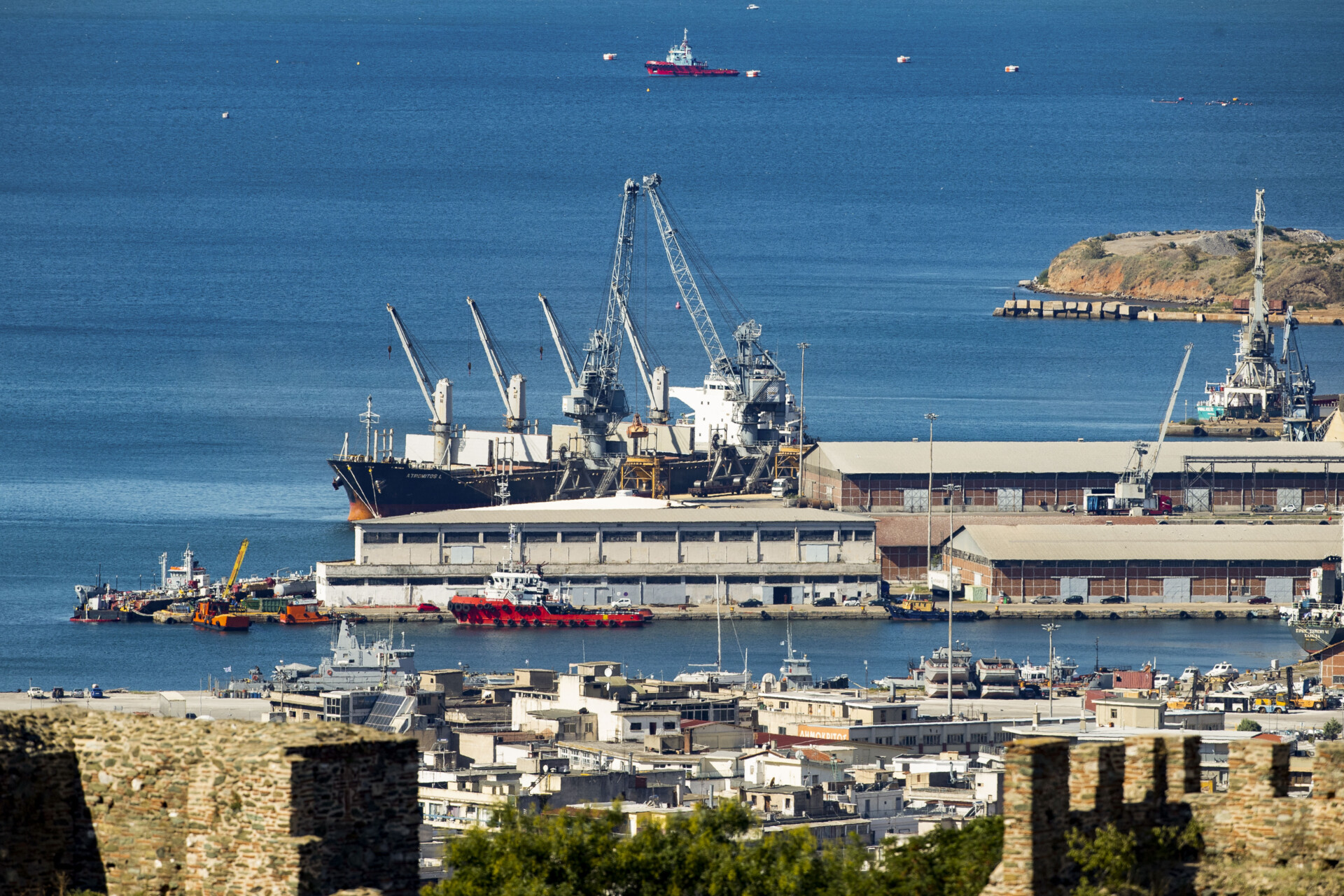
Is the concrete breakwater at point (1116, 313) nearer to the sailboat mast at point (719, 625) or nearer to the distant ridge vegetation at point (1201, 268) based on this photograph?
the distant ridge vegetation at point (1201, 268)

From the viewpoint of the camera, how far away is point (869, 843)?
34.1 meters

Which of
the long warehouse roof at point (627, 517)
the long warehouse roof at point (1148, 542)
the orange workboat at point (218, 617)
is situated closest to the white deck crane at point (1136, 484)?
the long warehouse roof at point (1148, 542)

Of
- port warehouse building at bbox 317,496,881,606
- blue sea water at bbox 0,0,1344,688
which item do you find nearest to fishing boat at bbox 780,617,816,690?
blue sea water at bbox 0,0,1344,688

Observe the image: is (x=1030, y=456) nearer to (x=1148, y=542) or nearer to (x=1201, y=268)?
(x=1148, y=542)

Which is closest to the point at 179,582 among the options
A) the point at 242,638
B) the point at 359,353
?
the point at 242,638

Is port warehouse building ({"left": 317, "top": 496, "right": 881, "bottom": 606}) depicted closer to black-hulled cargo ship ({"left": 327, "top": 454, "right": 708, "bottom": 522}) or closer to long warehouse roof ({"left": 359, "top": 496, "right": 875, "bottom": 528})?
long warehouse roof ({"left": 359, "top": 496, "right": 875, "bottom": 528})

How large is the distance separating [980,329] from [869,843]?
106696mm

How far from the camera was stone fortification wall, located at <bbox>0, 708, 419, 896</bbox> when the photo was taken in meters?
10.3

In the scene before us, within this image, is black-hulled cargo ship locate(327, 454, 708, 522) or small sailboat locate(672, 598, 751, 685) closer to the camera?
small sailboat locate(672, 598, 751, 685)

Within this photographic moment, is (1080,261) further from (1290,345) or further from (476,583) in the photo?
(476,583)

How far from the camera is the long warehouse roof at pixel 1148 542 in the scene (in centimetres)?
7062

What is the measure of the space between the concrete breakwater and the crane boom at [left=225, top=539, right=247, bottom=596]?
76.7m

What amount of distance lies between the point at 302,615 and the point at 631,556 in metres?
8.37

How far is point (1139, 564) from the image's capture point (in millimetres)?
70438
